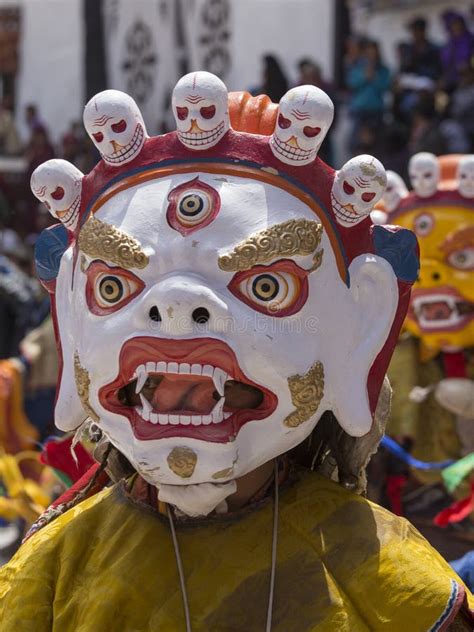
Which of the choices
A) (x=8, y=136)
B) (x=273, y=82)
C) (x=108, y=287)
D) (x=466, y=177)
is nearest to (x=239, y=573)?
(x=108, y=287)

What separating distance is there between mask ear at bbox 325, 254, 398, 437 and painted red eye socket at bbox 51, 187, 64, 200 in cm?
58

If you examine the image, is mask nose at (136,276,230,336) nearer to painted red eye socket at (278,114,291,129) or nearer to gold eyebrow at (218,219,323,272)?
gold eyebrow at (218,219,323,272)

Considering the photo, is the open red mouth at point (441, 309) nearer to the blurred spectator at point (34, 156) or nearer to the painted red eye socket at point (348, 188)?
the painted red eye socket at point (348, 188)

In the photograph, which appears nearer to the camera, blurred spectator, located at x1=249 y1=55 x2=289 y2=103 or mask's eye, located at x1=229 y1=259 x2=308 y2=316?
mask's eye, located at x1=229 y1=259 x2=308 y2=316

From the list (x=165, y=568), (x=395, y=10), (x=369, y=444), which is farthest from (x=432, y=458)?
(x=395, y=10)

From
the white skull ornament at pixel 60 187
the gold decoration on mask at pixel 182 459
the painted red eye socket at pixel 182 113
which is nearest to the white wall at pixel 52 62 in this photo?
the white skull ornament at pixel 60 187

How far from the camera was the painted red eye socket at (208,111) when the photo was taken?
96.5 inches

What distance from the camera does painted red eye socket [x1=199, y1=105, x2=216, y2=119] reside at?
245 centimetres

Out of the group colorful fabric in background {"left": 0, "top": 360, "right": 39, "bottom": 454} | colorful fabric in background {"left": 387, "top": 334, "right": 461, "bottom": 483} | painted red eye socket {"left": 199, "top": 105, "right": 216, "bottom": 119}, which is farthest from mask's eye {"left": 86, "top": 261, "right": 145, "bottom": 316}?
colorful fabric in background {"left": 0, "top": 360, "right": 39, "bottom": 454}

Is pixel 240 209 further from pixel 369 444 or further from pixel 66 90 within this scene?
pixel 66 90

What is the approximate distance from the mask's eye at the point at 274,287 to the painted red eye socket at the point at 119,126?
37cm

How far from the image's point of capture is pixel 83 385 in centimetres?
249

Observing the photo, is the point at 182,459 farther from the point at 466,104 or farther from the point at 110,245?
the point at 466,104

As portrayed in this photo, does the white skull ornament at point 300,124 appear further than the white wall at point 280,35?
Result: No
